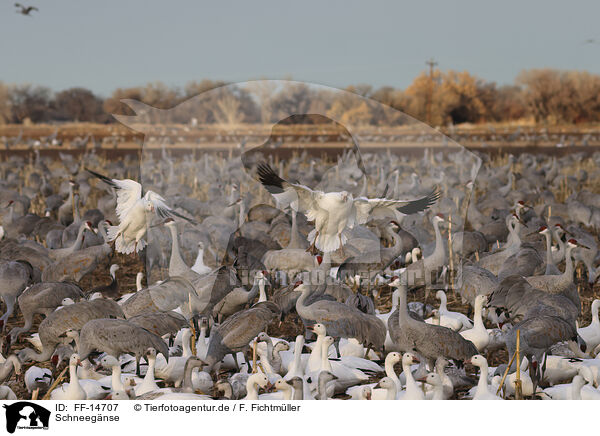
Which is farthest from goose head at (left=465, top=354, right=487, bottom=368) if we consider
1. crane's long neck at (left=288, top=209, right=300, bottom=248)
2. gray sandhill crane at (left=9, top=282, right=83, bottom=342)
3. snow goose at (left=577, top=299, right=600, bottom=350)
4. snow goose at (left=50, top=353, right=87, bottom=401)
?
gray sandhill crane at (left=9, top=282, right=83, bottom=342)

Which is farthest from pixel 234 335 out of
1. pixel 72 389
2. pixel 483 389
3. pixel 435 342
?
pixel 483 389

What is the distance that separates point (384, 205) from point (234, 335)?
153 centimetres

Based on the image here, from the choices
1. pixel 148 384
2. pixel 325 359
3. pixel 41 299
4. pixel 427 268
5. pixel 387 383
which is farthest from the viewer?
pixel 427 268

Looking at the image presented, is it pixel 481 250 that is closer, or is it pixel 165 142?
pixel 165 142

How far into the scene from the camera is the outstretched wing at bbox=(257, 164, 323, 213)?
19.0 ft

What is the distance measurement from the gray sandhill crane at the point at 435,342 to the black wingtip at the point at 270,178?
136 cm

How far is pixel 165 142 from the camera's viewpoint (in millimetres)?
6285

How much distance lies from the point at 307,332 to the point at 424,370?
3.66 ft

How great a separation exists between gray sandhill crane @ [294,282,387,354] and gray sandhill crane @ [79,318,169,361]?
4.05ft

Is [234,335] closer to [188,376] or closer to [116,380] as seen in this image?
[188,376]

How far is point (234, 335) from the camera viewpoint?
19.1 ft
